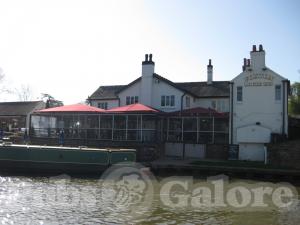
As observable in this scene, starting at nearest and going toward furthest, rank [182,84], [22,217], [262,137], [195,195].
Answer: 1. [22,217]
2. [195,195]
3. [262,137]
4. [182,84]

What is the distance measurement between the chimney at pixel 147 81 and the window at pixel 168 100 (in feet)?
4.21

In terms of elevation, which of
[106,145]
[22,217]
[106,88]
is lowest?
[22,217]

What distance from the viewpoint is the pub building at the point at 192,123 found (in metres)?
35.2

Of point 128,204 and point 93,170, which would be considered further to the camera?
point 93,170

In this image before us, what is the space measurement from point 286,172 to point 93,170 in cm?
1299

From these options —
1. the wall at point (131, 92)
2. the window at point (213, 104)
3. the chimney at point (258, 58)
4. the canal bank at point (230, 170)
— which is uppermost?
the chimney at point (258, 58)

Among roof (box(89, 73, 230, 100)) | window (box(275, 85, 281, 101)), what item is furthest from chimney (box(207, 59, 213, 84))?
window (box(275, 85, 281, 101))

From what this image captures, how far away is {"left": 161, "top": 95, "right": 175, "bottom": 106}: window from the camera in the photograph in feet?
138

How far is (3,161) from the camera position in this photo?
31.1 metres

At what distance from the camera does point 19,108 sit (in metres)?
56.0

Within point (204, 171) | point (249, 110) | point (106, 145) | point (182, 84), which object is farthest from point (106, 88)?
point (204, 171)

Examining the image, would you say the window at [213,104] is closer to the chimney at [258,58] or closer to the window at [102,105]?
the chimney at [258,58]

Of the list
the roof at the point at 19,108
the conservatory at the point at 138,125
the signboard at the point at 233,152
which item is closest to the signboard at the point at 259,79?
the conservatory at the point at 138,125

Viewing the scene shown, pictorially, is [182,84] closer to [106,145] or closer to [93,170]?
[106,145]
